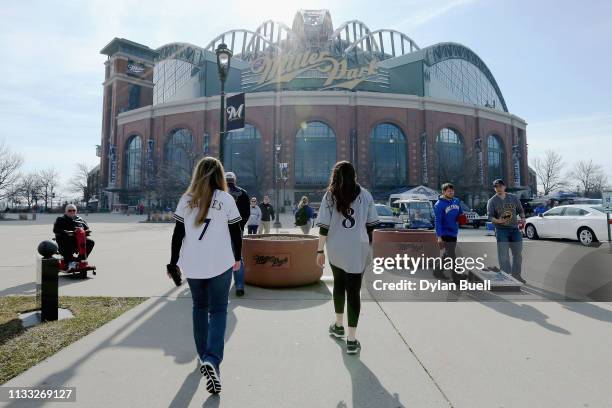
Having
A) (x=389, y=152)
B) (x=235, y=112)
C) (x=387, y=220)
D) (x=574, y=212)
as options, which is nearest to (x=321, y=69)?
(x=389, y=152)

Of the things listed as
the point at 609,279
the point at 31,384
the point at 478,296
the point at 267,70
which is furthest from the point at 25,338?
the point at 267,70

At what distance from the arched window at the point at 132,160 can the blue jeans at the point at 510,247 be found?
6345 cm

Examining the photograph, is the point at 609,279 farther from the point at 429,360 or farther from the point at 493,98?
the point at 493,98

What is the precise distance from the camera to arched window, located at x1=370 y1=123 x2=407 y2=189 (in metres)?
51.3

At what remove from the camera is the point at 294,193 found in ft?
167

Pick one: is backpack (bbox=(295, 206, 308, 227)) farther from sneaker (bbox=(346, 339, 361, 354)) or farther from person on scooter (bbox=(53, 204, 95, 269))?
sneaker (bbox=(346, 339, 361, 354))

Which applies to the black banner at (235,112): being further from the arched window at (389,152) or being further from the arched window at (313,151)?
the arched window at (389,152)

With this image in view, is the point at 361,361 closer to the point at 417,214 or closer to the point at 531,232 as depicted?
the point at 531,232

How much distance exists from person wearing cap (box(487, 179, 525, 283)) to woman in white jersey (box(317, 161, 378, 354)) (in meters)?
4.12

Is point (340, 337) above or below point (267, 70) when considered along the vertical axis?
below

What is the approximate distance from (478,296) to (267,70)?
55376 millimetres

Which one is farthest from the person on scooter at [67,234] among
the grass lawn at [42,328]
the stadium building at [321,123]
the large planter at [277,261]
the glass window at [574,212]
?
the stadium building at [321,123]

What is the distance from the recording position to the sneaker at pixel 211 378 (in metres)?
2.55

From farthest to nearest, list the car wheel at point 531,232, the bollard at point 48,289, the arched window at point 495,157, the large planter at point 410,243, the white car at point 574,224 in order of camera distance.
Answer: the arched window at point 495,157, the car wheel at point 531,232, the white car at point 574,224, the large planter at point 410,243, the bollard at point 48,289
